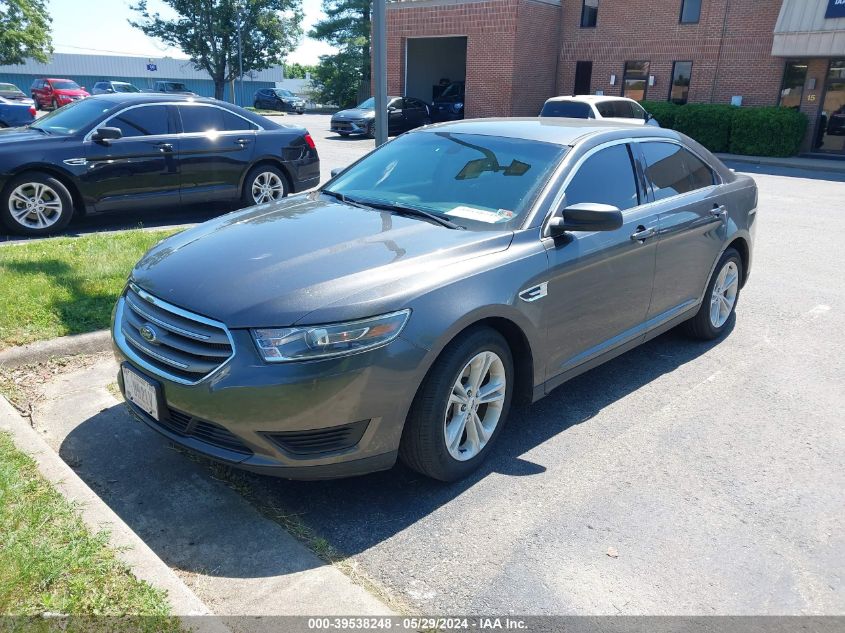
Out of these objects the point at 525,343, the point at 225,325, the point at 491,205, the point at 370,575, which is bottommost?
the point at 370,575

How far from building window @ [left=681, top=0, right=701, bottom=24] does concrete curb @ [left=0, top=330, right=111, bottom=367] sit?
2528cm

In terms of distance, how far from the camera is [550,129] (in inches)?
178

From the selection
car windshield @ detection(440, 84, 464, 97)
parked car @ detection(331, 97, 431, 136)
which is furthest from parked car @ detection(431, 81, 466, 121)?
parked car @ detection(331, 97, 431, 136)

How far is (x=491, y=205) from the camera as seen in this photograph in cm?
393

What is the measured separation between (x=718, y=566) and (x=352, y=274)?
201 cm

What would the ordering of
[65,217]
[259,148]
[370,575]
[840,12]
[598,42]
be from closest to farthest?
[370,575], [65,217], [259,148], [840,12], [598,42]

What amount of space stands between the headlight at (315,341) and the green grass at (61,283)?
264 cm

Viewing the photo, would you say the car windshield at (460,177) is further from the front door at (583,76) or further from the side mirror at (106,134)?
the front door at (583,76)

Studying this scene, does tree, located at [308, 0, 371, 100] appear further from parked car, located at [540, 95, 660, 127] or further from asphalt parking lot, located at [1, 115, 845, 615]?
asphalt parking lot, located at [1, 115, 845, 615]

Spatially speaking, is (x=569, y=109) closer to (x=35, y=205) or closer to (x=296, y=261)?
(x=35, y=205)

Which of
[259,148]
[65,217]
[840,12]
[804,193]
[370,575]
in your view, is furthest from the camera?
[840,12]

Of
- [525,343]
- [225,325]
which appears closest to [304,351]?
[225,325]

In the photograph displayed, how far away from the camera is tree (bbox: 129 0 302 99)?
145ft

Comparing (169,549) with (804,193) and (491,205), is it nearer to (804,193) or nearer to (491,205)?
(491,205)
